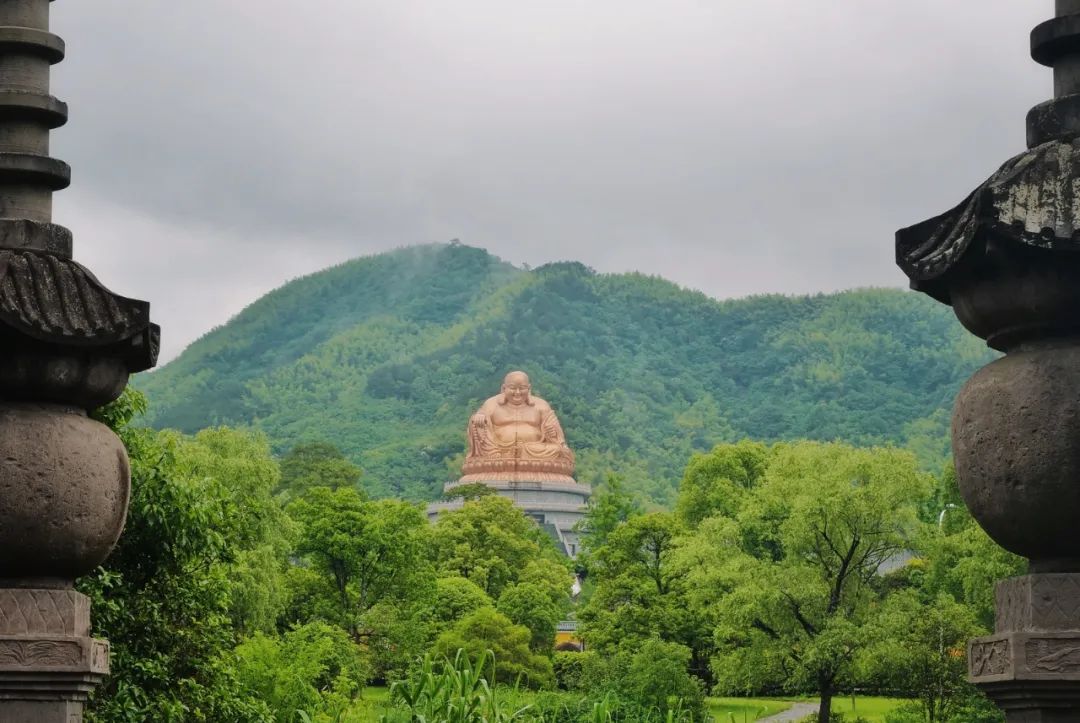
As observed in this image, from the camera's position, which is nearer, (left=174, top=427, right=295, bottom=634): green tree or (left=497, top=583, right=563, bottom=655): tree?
(left=174, top=427, right=295, bottom=634): green tree

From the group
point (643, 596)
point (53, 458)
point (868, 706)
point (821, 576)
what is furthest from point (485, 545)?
point (53, 458)

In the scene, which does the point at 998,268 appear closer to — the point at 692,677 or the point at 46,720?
the point at 46,720

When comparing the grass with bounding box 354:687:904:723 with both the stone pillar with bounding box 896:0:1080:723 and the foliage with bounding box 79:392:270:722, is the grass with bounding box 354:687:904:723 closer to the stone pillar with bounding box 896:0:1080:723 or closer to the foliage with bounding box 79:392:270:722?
the foliage with bounding box 79:392:270:722

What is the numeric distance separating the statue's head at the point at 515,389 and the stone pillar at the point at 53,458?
78857mm

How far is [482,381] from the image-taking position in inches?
5650

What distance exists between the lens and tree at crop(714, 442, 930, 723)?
126 feet

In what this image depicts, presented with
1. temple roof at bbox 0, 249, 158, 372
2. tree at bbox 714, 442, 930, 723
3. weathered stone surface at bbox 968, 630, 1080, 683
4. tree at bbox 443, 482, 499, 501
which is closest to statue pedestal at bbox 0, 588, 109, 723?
temple roof at bbox 0, 249, 158, 372

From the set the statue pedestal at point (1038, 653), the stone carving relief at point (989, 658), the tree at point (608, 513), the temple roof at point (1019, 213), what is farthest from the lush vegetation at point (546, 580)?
the temple roof at point (1019, 213)

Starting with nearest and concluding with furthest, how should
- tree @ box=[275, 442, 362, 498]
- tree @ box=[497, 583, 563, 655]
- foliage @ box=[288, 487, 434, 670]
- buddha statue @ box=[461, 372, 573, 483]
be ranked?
foliage @ box=[288, 487, 434, 670] < tree @ box=[497, 583, 563, 655] < tree @ box=[275, 442, 362, 498] < buddha statue @ box=[461, 372, 573, 483]

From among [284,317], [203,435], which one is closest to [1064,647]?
[203,435]

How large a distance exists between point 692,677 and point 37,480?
34.9 meters

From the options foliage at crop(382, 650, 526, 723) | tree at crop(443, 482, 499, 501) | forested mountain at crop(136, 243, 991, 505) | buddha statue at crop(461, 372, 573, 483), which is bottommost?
foliage at crop(382, 650, 526, 723)

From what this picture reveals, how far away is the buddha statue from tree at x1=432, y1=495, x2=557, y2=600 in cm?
2638

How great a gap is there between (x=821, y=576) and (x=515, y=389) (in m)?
48.8
